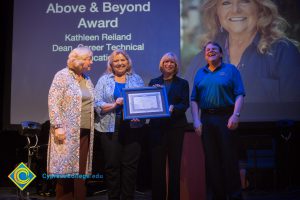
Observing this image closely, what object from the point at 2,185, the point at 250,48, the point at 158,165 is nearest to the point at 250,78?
the point at 250,48

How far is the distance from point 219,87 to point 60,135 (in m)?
1.46

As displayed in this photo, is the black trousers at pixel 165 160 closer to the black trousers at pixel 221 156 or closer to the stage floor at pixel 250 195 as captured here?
the black trousers at pixel 221 156

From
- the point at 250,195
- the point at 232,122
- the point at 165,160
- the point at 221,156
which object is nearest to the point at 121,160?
the point at 165,160

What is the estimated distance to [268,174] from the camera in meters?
5.50

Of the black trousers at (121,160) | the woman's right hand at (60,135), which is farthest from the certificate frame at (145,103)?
the woman's right hand at (60,135)

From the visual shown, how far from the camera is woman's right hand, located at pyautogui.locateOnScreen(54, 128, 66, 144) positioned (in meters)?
3.15

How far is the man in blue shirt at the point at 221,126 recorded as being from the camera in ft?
11.5

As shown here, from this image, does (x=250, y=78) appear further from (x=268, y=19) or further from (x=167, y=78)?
(x=167, y=78)

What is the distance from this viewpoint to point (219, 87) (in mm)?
3547

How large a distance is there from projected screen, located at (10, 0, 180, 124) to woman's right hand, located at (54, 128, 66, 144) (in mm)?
2397

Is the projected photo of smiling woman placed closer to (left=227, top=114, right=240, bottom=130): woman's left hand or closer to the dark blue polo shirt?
the dark blue polo shirt

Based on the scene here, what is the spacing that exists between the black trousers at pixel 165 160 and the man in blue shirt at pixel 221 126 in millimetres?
245

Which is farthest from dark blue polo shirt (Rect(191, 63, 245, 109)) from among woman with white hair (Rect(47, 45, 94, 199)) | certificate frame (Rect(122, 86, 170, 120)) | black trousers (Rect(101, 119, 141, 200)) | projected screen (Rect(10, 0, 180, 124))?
projected screen (Rect(10, 0, 180, 124))

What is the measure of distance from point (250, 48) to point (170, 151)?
2.43m
